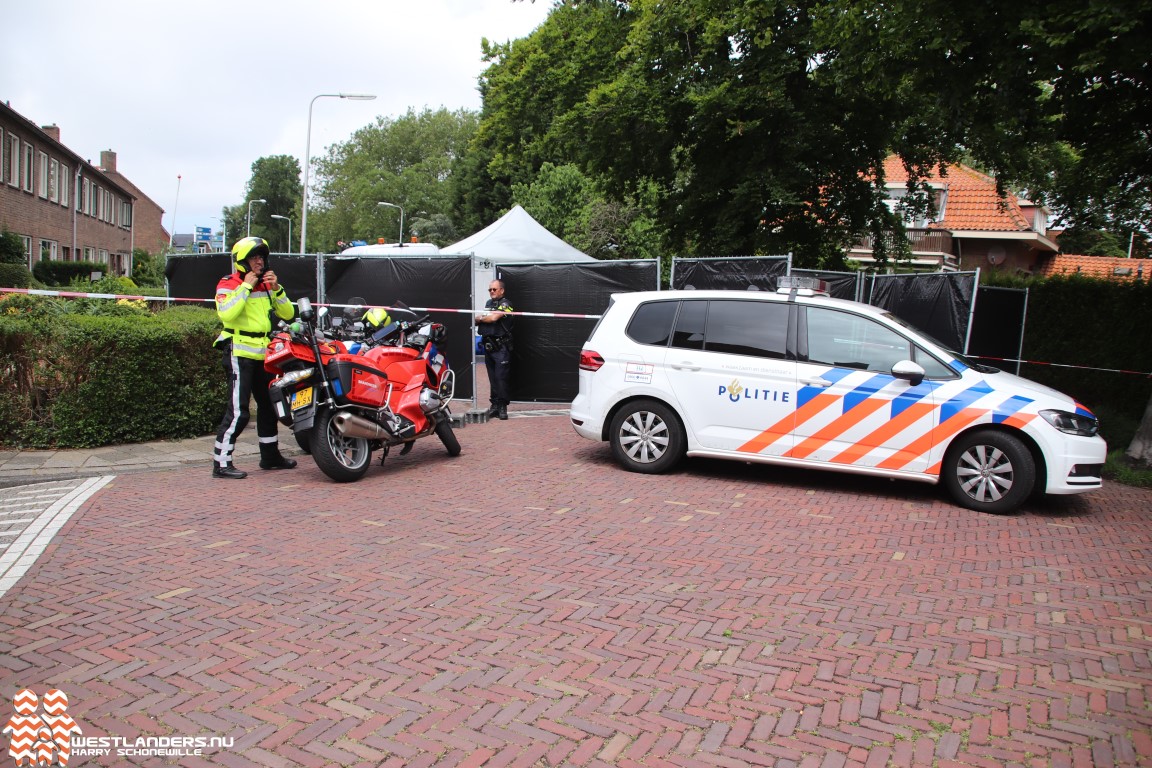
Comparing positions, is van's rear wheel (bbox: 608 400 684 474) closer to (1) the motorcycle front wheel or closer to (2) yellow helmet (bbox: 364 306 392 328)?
(1) the motorcycle front wheel

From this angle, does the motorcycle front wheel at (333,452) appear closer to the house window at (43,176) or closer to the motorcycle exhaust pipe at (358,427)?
the motorcycle exhaust pipe at (358,427)

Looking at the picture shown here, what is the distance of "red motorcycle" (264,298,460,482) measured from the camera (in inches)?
287

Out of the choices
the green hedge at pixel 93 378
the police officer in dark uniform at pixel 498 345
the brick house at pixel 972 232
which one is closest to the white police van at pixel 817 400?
the police officer in dark uniform at pixel 498 345

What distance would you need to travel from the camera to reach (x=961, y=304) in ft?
35.3

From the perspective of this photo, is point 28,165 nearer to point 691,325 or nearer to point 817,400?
point 691,325

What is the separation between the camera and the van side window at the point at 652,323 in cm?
820

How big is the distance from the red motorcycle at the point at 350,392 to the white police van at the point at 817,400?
1.62m

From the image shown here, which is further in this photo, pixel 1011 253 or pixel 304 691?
pixel 1011 253

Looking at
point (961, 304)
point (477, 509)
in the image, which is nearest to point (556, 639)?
point (477, 509)

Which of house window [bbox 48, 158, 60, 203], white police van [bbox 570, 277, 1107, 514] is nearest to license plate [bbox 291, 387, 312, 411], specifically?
white police van [bbox 570, 277, 1107, 514]

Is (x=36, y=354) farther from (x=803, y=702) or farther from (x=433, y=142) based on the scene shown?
(x=433, y=142)

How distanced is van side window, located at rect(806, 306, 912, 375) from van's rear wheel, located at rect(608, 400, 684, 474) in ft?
4.68

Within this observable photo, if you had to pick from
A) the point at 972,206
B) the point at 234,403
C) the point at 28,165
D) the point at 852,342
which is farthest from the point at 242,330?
the point at 972,206

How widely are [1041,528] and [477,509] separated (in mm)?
4367
